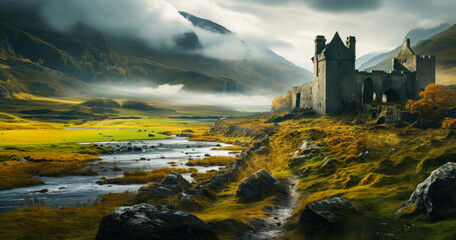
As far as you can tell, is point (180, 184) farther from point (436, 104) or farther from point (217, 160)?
point (436, 104)

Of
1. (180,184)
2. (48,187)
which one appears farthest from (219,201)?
(48,187)

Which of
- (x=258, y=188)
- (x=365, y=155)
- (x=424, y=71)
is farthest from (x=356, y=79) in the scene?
(x=258, y=188)

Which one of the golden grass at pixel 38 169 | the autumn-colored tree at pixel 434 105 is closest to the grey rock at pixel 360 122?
the autumn-colored tree at pixel 434 105

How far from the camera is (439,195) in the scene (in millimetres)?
19062

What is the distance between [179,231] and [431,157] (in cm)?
2027

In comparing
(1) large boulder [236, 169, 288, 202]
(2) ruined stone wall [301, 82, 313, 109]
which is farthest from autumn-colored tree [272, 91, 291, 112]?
(1) large boulder [236, 169, 288, 202]

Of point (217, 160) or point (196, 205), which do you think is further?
point (217, 160)

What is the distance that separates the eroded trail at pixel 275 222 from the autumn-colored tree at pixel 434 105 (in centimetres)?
3085

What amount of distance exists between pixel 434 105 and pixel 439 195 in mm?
39885

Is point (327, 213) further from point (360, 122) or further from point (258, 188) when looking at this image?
point (360, 122)

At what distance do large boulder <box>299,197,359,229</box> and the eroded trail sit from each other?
2258 mm

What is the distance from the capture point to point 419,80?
87938 millimetres

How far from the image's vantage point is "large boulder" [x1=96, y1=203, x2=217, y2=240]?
19969 mm

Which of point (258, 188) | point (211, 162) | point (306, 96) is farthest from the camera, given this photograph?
point (306, 96)
